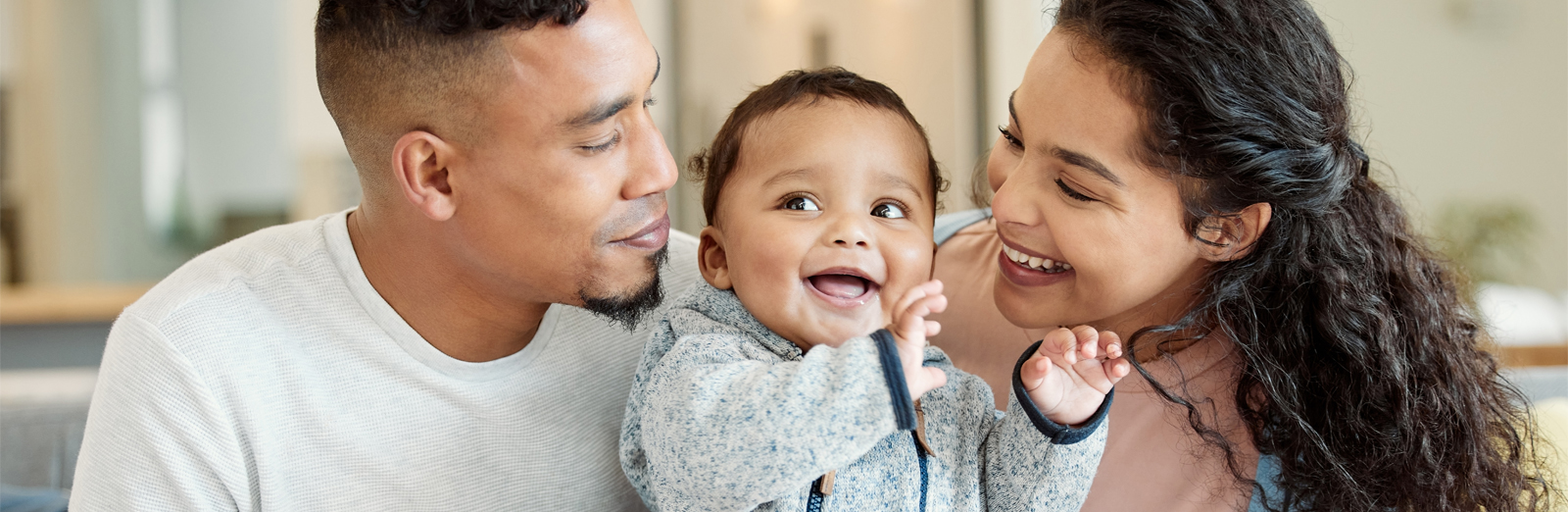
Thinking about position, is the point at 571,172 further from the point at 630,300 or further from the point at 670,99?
the point at 670,99

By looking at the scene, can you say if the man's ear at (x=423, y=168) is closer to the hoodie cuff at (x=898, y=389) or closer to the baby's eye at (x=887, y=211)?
the baby's eye at (x=887, y=211)

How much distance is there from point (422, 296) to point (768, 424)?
0.68 meters

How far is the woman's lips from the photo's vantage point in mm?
1387

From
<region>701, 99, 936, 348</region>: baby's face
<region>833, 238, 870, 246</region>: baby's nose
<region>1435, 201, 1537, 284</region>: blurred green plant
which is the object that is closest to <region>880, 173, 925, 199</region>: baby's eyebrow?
<region>701, 99, 936, 348</region>: baby's face

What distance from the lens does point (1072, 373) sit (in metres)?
1.18

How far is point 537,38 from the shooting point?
1284 millimetres

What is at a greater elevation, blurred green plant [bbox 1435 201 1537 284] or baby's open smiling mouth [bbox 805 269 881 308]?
baby's open smiling mouth [bbox 805 269 881 308]

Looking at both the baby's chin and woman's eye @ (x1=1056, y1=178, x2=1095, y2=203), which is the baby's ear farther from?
woman's eye @ (x1=1056, y1=178, x2=1095, y2=203)

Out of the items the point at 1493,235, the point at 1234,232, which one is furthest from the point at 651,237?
the point at 1493,235

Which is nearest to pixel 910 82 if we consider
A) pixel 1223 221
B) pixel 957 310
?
pixel 957 310

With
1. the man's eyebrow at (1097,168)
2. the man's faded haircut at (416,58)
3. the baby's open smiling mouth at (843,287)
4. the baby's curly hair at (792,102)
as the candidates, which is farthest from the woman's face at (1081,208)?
the man's faded haircut at (416,58)

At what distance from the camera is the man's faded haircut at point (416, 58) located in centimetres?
128

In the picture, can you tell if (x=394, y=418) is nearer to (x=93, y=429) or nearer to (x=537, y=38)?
(x=93, y=429)

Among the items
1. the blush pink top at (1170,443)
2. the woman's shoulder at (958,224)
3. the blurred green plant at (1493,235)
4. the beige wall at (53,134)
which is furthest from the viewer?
the beige wall at (53,134)
